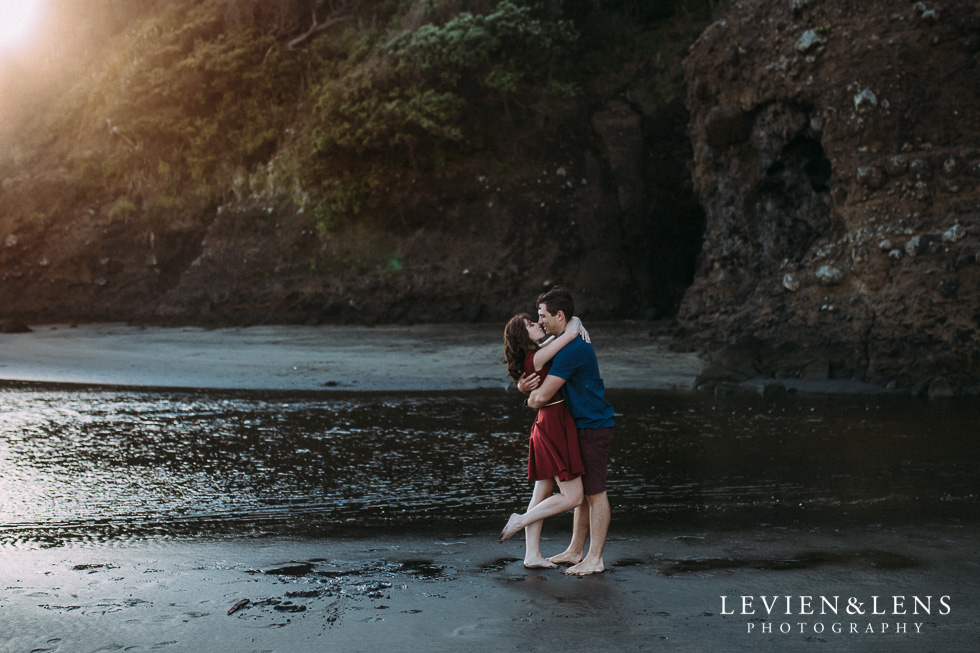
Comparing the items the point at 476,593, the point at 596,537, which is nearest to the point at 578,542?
the point at 596,537

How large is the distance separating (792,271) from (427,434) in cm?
838

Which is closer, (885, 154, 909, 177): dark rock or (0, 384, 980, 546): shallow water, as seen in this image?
(0, 384, 980, 546): shallow water

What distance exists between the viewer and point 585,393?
4809mm

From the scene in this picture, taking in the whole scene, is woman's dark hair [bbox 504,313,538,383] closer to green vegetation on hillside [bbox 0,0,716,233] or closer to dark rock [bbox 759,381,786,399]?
dark rock [bbox 759,381,786,399]

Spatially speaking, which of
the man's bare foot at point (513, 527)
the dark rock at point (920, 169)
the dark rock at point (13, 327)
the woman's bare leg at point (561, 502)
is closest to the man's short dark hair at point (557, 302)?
the woman's bare leg at point (561, 502)

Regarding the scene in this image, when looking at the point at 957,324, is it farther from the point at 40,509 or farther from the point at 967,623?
the point at 40,509

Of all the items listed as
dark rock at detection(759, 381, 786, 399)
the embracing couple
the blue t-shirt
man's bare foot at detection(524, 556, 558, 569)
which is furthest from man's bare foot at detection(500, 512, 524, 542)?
dark rock at detection(759, 381, 786, 399)

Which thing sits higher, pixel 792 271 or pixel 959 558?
pixel 792 271

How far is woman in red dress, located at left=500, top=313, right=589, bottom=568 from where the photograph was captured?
4.77 metres

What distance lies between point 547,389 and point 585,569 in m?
0.95

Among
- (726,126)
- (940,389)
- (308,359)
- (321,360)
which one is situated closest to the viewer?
(940,389)

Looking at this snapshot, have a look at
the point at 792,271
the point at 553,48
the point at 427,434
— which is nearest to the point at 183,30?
the point at 553,48

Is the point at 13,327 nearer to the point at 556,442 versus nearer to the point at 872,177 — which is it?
the point at 872,177

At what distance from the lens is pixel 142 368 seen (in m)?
14.9
